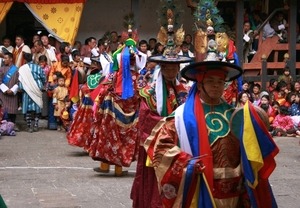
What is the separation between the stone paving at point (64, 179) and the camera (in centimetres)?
793

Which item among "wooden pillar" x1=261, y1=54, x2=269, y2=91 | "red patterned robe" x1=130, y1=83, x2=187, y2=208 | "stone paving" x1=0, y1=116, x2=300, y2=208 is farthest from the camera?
"wooden pillar" x1=261, y1=54, x2=269, y2=91

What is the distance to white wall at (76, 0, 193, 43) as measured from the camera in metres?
18.1

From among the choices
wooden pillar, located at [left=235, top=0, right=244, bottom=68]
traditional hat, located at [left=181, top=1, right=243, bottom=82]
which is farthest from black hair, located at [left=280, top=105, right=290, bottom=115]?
traditional hat, located at [left=181, top=1, right=243, bottom=82]

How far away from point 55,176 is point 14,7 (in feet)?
30.3

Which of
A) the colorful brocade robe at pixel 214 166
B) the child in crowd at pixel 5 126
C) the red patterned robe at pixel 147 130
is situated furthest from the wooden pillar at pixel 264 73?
the colorful brocade robe at pixel 214 166

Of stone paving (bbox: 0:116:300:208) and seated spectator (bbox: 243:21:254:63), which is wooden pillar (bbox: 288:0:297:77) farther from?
stone paving (bbox: 0:116:300:208)

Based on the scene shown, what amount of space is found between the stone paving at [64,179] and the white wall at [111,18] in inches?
226

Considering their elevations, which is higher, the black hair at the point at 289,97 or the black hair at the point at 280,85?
the black hair at the point at 280,85

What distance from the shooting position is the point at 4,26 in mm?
17766

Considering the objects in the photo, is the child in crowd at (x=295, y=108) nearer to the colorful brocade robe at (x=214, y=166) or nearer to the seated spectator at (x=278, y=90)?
the seated spectator at (x=278, y=90)

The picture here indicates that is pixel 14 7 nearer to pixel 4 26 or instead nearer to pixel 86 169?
pixel 4 26

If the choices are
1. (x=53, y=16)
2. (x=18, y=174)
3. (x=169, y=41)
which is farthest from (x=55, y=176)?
(x=53, y=16)

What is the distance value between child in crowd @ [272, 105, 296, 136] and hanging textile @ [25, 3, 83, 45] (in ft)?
16.5

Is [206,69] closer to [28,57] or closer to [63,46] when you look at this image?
[28,57]
